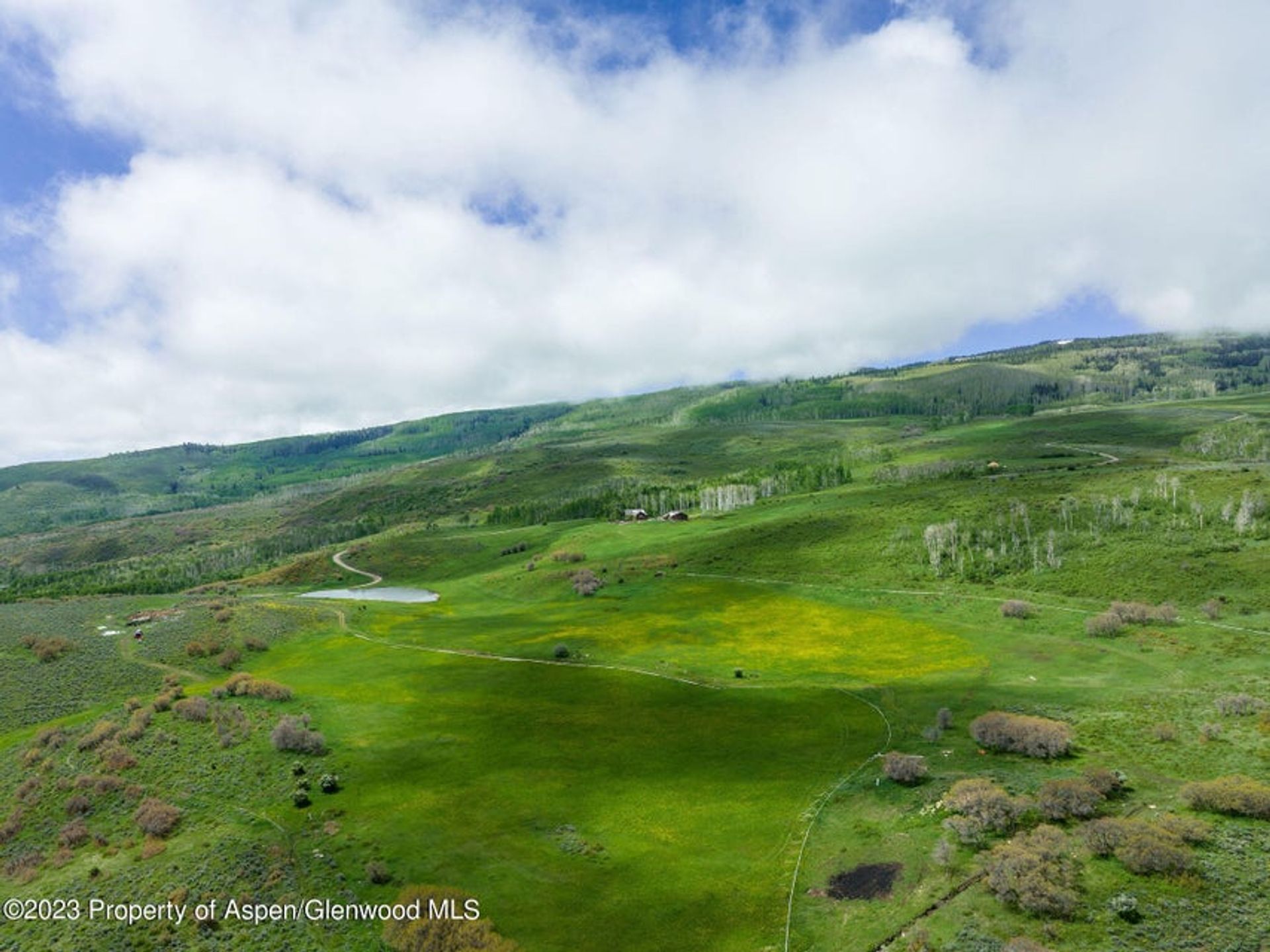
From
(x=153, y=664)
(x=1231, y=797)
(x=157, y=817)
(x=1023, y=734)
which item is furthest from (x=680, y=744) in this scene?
(x=153, y=664)

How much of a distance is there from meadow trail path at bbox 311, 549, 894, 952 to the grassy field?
1.15 feet

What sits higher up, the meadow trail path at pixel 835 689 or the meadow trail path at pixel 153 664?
the meadow trail path at pixel 153 664

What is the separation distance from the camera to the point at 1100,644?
76.8 m

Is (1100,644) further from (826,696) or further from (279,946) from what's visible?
(279,946)

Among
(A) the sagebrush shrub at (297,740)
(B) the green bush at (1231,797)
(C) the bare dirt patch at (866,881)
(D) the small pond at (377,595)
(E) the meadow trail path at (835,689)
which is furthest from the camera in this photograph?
(D) the small pond at (377,595)

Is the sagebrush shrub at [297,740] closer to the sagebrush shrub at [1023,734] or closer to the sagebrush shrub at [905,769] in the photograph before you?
the sagebrush shrub at [905,769]

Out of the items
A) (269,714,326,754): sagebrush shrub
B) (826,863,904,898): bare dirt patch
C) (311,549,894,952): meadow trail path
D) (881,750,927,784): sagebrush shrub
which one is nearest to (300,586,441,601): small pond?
(311,549,894,952): meadow trail path

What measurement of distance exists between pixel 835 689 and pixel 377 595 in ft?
445

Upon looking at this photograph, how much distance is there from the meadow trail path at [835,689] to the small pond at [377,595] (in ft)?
98.5

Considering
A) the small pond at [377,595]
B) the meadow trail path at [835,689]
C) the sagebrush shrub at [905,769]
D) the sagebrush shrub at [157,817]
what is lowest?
the small pond at [377,595]

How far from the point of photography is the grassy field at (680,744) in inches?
1384

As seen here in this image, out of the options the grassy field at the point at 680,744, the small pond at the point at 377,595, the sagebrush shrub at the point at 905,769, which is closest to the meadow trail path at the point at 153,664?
the grassy field at the point at 680,744

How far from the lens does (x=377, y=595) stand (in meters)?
174

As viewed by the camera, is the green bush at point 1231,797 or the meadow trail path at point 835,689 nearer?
the green bush at point 1231,797
